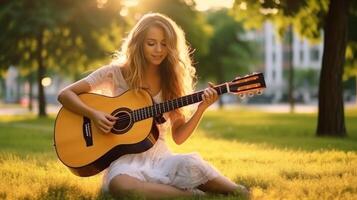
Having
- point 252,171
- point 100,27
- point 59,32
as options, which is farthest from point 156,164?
point 59,32

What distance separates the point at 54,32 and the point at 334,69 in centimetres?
1394

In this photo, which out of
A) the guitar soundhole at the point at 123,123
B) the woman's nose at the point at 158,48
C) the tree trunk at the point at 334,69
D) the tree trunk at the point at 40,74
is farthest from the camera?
the tree trunk at the point at 40,74

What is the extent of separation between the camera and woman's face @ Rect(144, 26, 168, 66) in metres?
5.31

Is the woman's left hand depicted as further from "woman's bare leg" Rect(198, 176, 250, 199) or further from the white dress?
"woman's bare leg" Rect(198, 176, 250, 199)

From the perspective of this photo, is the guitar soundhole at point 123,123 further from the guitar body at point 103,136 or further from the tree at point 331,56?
the tree at point 331,56

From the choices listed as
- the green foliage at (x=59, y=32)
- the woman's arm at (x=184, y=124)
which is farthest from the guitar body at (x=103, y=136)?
the green foliage at (x=59, y=32)

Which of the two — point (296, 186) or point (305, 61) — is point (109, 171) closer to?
point (296, 186)

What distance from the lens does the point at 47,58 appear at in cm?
2645

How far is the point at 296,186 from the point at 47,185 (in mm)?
2398

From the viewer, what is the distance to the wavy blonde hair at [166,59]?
534 centimetres

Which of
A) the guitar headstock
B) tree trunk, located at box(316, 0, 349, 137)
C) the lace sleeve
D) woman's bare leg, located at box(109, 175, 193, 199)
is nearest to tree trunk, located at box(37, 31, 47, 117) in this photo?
tree trunk, located at box(316, 0, 349, 137)

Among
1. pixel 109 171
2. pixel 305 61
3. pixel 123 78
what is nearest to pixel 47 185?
pixel 109 171

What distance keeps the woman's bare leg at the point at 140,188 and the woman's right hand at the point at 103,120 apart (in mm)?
419

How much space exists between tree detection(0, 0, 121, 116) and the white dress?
16233mm
